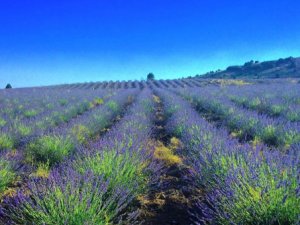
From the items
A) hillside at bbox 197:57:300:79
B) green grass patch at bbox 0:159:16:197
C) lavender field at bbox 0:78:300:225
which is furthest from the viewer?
hillside at bbox 197:57:300:79

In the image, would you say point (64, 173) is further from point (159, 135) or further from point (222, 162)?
point (159, 135)

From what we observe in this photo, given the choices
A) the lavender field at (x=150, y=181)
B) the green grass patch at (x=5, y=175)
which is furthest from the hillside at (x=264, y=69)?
the green grass patch at (x=5, y=175)

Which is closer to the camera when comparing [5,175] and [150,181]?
[150,181]

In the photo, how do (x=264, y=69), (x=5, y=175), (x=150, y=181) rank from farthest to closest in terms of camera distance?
(x=264, y=69) → (x=5, y=175) → (x=150, y=181)

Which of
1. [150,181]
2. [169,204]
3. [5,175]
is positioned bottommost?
[169,204]

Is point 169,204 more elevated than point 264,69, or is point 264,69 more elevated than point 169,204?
point 169,204

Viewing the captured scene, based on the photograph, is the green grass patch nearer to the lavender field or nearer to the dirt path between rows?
the lavender field

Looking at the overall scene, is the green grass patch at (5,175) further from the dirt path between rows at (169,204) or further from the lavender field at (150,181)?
the dirt path between rows at (169,204)

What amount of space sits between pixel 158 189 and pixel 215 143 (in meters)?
0.99

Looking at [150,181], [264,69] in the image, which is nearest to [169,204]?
[150,181]

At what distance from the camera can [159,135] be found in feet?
30.9

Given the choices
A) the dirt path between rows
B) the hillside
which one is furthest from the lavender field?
the hillside

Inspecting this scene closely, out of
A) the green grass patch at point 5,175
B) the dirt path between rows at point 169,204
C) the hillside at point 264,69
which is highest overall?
the green grass patch at point 5,175

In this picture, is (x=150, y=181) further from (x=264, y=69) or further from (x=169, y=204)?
(x=264, y=69)
